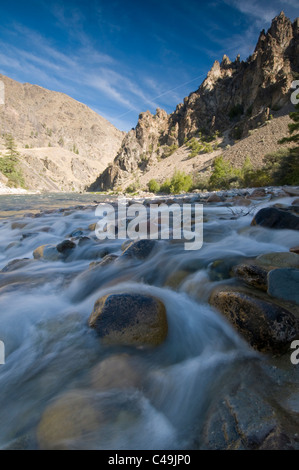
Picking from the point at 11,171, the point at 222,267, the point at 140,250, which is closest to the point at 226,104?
the point at 11,171

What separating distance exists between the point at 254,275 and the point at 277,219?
217 centimetres

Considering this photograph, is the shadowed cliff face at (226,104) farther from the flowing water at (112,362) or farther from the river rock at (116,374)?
the river rock at (116,374)

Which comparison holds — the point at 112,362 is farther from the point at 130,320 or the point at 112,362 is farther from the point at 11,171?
the point at 11,171

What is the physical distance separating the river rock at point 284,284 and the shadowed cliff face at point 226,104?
50.0 meters

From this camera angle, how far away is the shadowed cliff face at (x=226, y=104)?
46719 millimetres

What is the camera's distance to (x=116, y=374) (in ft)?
4.83

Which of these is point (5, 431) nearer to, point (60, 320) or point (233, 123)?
Result: point (60, 320)

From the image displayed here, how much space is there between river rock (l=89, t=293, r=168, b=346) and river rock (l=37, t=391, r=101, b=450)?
1.65 feet

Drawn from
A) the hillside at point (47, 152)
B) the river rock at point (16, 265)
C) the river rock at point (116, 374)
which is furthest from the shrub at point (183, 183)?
the hillside at point (47, 152)

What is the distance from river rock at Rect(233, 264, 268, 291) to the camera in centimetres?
195

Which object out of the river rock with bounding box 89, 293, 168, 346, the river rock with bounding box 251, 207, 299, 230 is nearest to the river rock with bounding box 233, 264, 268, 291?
the river rock with bounding box 89, 293, 168, 346

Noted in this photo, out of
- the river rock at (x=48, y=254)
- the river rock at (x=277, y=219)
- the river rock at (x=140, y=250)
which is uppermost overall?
the river rock at (x=277, y=219)

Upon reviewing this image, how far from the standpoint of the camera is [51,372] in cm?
158
